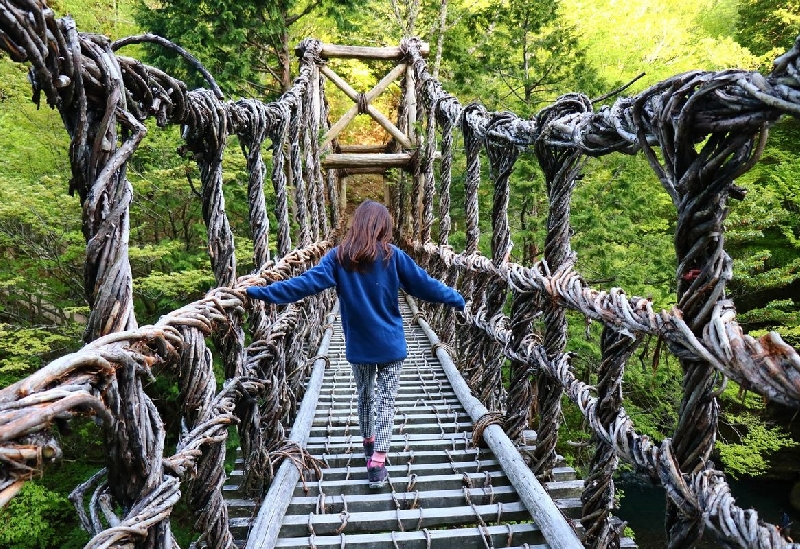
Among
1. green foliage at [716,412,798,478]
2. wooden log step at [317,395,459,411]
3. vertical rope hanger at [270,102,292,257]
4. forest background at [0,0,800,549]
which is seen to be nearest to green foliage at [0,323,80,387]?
forest background at [0,0,800,549]

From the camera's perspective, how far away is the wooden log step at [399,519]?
177 cm

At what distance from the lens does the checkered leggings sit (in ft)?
7.13

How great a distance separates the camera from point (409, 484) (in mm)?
2025

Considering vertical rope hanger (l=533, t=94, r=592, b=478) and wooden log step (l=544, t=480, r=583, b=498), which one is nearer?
vertical rope hanger (l=533, t=94, r=592, b=478)

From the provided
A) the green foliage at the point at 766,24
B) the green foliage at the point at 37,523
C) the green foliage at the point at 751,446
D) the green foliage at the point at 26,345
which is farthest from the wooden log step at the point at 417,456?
the green foliage at the point at 766,24

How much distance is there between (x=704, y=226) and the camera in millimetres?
899

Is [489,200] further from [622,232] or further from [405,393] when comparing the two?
[405,393]

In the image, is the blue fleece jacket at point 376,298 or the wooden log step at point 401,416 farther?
the wooden log step at point 401,416

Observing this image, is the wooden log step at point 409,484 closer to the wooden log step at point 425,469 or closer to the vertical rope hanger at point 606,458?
the wooden log step at point 425,469

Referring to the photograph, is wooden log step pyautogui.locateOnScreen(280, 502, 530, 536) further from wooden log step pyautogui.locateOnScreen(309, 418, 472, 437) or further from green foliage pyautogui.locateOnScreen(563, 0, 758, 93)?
green foliage pyautogui.locateOnScreen(563, 0, 758, 93)

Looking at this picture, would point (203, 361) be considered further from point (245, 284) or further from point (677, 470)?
point (677, 470)

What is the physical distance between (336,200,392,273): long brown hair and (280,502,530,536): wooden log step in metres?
0.94

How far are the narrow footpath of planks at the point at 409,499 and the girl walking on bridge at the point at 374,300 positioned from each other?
0.16 meters

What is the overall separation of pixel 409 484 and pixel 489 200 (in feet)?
21.2
